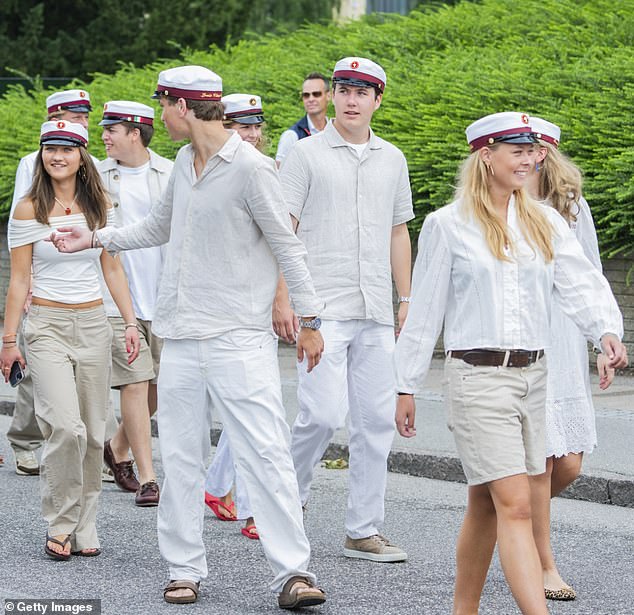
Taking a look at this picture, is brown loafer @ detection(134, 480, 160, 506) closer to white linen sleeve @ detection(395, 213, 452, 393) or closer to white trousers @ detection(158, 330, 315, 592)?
white trousers @ detection(158, 330, 315, 592)

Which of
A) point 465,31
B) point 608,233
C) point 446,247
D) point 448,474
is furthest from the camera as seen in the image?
point 465,31

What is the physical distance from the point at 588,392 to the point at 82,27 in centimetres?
2065

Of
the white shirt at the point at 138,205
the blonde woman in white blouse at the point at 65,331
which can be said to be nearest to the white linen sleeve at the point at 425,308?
the blonde woman in white blouse at the point at 65,331

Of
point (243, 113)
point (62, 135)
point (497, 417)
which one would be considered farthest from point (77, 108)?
point (497, 417)

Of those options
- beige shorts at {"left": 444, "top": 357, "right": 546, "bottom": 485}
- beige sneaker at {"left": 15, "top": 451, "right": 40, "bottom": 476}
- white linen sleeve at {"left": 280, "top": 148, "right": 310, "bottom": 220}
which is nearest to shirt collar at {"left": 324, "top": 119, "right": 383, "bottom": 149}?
white linen sleeve at {"left": 280, "top": 148, "right": 310, "bottom": 220}

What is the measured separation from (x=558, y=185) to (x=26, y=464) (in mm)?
4125

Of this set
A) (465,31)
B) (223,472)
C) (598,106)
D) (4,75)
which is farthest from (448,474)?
(4,75)

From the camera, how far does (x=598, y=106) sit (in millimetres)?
11578

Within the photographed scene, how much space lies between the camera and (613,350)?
467 cm

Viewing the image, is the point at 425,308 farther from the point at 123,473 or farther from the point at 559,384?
the point at 123,473

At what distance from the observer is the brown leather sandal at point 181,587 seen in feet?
17.7

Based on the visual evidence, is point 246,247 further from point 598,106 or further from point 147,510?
point 598,106

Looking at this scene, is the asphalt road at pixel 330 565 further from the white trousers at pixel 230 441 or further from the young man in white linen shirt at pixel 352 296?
the young man in white linen shirt at pixel 352 296

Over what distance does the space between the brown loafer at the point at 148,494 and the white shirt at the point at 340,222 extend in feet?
5.67
